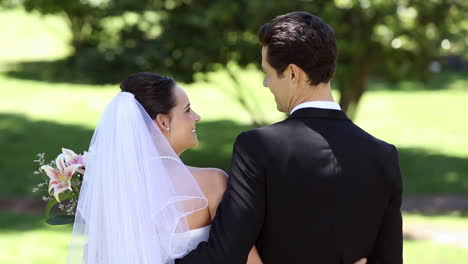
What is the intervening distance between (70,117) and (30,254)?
14379 mm

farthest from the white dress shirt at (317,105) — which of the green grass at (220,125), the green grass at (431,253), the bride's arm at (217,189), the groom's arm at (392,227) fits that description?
the green grass at (220,125)

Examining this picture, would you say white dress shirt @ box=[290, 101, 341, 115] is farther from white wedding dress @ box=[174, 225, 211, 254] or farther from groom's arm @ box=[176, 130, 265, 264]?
white wedding dress @ box=[174, 225, 211, 254]

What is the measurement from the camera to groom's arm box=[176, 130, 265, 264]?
290cm

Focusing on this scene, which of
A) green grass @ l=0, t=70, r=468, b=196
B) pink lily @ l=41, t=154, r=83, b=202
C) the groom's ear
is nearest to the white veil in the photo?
pink lily @ l=41, t=154, r=83, b=202

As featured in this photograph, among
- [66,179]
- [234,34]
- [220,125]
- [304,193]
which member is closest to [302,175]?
[304,193]

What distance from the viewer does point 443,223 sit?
11523mm

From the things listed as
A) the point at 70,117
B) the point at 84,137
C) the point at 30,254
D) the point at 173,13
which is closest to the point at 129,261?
the point at 30,254

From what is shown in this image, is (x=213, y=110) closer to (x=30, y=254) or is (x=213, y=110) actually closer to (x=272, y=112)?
(x=272, y=112)

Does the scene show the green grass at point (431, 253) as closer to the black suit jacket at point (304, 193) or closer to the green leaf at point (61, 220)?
the green leaf at point (61, 220)

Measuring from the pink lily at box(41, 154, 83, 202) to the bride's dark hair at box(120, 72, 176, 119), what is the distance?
1.50 feet

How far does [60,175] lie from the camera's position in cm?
365

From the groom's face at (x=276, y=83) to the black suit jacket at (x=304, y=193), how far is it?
7 cm

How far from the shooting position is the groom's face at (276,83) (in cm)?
297

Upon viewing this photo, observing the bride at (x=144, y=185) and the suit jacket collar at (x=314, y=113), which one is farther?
the bride at (x=144, y=185)
